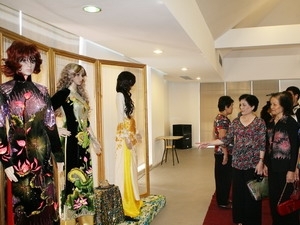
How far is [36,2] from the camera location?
225cm

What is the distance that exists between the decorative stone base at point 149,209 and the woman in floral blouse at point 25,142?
1.42 metres

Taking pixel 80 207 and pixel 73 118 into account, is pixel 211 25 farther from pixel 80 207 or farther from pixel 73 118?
pixel 80 207

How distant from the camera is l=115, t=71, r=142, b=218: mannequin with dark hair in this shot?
319 cm

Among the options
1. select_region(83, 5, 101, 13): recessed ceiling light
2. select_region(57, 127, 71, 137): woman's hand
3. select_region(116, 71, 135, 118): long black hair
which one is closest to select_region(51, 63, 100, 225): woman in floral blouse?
select_region(57, 127, 71, 137): woman's hand

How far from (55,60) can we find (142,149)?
214 centimetres

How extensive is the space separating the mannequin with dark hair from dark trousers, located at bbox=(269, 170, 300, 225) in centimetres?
142

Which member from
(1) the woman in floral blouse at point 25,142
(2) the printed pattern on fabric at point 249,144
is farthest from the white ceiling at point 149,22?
(2) the printed pattern on fabric at point 249,144

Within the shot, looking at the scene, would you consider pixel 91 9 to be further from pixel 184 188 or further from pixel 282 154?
pixel 184 188

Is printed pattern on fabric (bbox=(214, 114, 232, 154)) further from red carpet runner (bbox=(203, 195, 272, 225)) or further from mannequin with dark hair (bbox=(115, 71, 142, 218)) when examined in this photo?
mannequin with dark hair (bbox=(115, 71, 142, 218))

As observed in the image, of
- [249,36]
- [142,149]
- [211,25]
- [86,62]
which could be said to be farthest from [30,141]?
[249,36]

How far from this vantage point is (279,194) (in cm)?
271

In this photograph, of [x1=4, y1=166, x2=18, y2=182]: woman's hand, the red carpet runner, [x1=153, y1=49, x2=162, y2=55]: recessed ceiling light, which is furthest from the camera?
[x1=153, y1=49, x2=162, y2=55]: recessed ceiling light

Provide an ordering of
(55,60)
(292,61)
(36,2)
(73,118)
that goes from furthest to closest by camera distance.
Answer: (292,61) < (55,60) < (73,118) < (36,2)

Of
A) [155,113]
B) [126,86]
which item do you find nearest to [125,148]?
[126,86]
